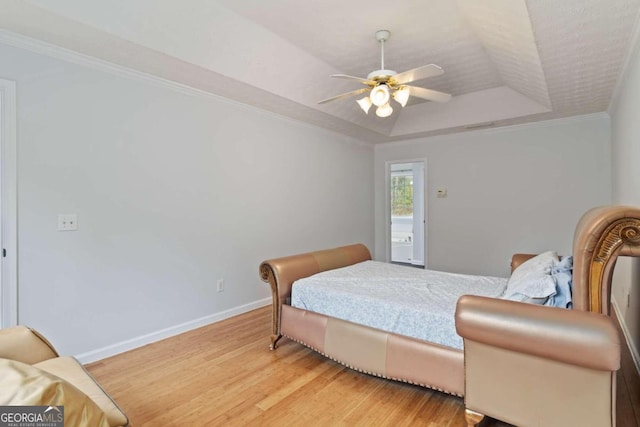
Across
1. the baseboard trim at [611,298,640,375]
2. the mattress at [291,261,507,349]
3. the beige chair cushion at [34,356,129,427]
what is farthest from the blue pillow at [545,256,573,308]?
the beige chair cushion at [34,356,129,427]

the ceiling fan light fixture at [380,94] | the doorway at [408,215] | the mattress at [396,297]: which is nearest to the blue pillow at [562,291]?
the mattress at [396,297]

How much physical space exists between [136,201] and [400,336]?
2425mm

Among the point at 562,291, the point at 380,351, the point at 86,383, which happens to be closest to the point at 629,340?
the point at 562,291

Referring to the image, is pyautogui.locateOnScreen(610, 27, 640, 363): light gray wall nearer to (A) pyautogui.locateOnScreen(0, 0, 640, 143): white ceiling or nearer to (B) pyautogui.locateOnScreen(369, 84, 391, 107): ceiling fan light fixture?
(A) pyautogui.locateOnScreen(0, 0, 640, 143): white ceiling

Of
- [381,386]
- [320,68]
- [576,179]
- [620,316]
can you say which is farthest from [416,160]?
[381,386]

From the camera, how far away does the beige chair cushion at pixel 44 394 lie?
0.84 meters

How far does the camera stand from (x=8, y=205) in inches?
87.9

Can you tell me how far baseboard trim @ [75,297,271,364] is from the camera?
2590mm

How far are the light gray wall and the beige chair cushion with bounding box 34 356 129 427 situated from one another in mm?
3076

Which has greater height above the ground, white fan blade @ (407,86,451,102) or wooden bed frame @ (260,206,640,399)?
white fan blade @ (407,86,451,102)

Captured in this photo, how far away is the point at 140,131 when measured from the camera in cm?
286

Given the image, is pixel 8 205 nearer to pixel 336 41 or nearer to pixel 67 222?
pixel 67 222

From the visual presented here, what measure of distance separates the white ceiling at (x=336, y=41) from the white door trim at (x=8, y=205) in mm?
477

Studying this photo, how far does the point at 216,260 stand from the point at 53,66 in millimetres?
2100
